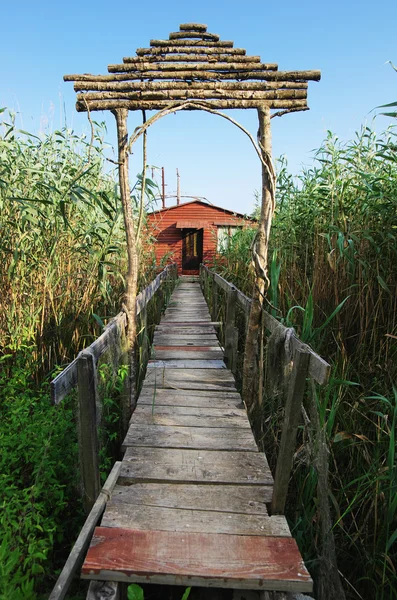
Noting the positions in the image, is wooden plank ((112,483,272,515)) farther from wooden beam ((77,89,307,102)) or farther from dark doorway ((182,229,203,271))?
dark doorway ((182,229,203,271))

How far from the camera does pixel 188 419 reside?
9.07 feet

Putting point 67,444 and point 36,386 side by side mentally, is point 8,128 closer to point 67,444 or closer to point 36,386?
point 36,386

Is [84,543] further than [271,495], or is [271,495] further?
[271,495]

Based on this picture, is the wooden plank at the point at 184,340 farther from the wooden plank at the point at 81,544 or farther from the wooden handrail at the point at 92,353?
the wooden plank at the point at 81,544

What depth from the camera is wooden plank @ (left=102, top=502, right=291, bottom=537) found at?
1704mm

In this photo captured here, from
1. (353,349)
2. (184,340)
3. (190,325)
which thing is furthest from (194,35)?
(190,325)

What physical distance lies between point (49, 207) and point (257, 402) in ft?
8.48

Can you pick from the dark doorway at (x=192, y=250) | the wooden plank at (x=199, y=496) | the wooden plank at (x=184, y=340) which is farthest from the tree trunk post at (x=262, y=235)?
the dark doorway at (x=192, y=250)

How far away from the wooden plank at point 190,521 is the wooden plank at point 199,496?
32 millimetres

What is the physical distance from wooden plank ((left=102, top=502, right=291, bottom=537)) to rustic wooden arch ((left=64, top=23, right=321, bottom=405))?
1458 mm

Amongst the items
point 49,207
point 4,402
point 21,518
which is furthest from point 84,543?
point 49,207

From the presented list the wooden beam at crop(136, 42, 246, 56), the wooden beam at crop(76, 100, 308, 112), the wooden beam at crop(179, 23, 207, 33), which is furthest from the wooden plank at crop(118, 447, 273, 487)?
the wooden beam at crop(179, 23, 207, 33)

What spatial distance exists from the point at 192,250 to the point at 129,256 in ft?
57.7

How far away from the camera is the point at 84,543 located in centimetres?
162
